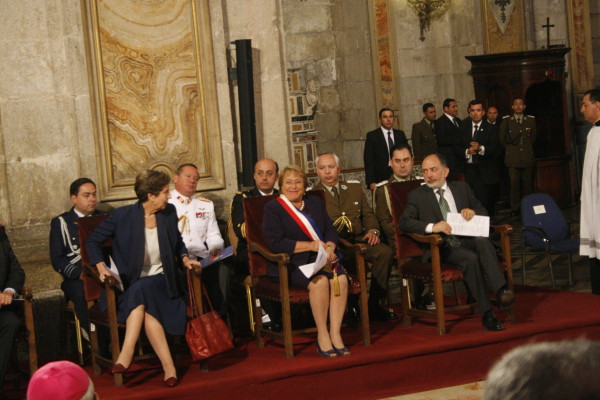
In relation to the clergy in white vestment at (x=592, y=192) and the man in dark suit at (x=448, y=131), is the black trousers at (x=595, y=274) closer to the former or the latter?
the clergy in white vestment at (x=592, y=192)

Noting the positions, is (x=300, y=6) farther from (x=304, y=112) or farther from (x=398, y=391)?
(x=398, y=391)

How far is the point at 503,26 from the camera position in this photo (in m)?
13.5

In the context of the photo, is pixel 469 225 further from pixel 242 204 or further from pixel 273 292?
pixel 242 204

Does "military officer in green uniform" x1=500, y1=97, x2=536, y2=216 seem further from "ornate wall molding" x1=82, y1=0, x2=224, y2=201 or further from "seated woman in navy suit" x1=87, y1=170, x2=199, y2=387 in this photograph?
"seated woman in navy suit" x1=87, y1=170, x2=199, y2=387

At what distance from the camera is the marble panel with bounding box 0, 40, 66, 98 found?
5977 millimetres

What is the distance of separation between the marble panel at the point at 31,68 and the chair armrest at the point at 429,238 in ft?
8.13

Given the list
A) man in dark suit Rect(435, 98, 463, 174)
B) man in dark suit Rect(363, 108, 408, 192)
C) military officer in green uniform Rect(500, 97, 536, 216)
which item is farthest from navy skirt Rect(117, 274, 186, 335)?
military officer in green uniform Rect(500, 97, 536, 216)

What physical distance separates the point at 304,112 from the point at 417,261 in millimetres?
5313

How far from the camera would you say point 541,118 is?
523 inches

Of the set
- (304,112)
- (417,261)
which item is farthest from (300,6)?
(417,261)

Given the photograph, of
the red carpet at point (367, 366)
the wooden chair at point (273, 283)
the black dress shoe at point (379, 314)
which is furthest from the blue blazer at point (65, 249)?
the black dress shoe at point (379, 314)

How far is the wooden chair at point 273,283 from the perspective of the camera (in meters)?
5.13

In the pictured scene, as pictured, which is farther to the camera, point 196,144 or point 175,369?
point 196,144

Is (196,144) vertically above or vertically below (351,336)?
above
